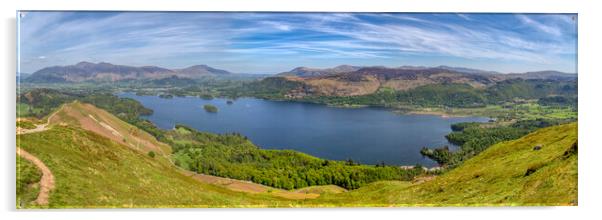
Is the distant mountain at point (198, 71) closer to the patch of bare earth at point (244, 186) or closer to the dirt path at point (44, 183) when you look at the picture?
the patch of bare earth at point (244, 186)

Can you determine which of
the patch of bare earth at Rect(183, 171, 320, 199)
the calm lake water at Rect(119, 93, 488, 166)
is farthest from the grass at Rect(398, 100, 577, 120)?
the patch of bare earth at Rect(183, 171, 320, 199)

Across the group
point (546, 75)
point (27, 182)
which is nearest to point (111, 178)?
point (27, 182)

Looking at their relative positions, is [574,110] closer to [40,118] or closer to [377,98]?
[377,98]

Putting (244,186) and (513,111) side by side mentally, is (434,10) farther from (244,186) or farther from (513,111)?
(244,186)

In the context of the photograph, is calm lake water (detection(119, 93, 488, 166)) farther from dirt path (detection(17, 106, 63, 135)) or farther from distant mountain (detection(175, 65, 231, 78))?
dirt path (detection(17, 106, 63, 135))

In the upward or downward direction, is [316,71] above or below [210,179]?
above

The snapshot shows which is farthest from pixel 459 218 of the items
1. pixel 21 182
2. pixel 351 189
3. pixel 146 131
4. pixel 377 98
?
pixel 21 182

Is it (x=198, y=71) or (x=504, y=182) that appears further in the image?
(x=198, y=71)
